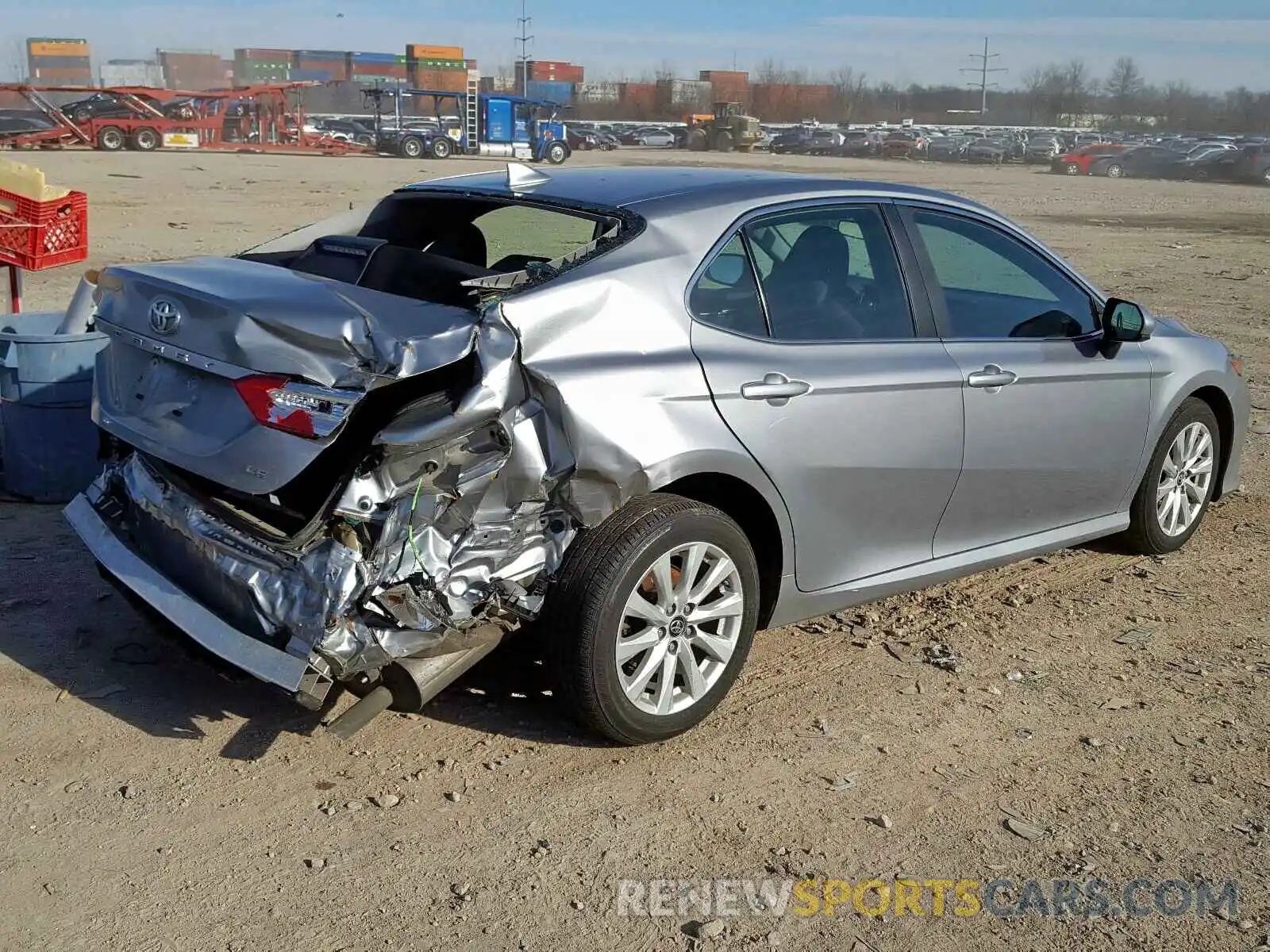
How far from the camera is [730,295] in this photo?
4.13 metres

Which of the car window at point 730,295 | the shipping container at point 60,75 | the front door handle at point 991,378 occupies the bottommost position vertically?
the front door handle at point 991,378

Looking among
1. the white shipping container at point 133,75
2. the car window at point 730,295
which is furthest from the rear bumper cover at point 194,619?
the white shipping container at point 133,75

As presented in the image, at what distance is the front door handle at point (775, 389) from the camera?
4.00m

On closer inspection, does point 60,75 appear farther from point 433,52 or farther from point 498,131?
point 498,131

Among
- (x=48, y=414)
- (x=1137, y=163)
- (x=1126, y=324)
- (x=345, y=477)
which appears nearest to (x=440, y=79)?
(x=1137, y=163)

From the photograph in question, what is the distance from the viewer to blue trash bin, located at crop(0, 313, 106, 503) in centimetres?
578

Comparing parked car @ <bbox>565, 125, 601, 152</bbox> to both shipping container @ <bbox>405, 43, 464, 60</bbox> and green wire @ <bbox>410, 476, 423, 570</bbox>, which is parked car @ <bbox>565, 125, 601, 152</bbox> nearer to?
shipping container @ <bbox>405, 43, 464, 60</bbox>

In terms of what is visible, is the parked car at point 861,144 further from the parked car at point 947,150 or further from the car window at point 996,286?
the car window at point 996,286

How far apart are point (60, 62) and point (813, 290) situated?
109m

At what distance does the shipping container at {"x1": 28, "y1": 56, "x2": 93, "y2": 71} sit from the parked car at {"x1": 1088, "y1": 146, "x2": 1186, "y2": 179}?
81.3m

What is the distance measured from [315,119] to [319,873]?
66.0m

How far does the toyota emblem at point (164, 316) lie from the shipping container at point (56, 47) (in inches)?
4151

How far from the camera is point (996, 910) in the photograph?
324cm

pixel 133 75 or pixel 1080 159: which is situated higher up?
pixel 133 75
